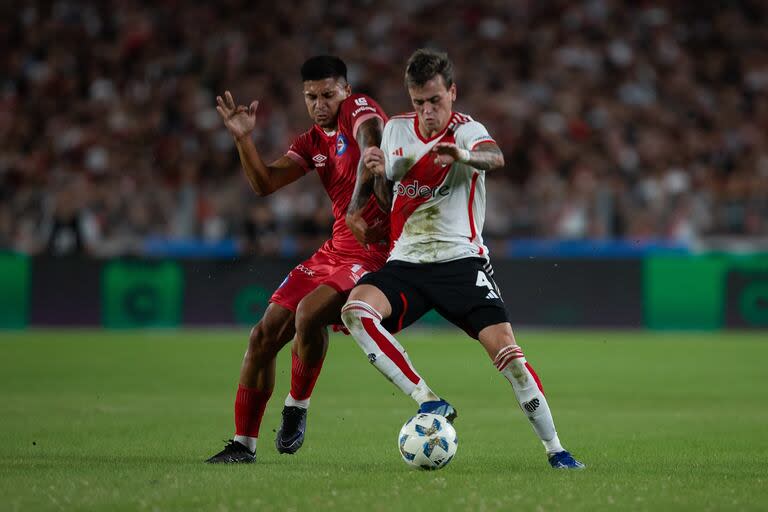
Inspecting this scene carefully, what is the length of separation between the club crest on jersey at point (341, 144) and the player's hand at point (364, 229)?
554 millimetres

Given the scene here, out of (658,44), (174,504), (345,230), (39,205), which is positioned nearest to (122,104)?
(39,205)

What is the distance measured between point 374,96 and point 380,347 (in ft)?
56.0

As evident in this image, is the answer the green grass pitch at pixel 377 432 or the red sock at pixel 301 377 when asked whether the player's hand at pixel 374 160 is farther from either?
the green grass pitch at pixel 377 432

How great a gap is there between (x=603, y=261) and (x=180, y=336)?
7182mm

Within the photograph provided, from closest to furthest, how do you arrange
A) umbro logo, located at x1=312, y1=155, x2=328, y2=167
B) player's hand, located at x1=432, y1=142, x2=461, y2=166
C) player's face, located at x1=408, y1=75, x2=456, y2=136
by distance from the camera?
player's hand, located at x1=432, y1=142, x2=461, y2=166 < player's face, located at x1=408, y1=75, x2=456, y2=136 < umbro logo, located at x1=312, y1=155, x2=328, y2=167

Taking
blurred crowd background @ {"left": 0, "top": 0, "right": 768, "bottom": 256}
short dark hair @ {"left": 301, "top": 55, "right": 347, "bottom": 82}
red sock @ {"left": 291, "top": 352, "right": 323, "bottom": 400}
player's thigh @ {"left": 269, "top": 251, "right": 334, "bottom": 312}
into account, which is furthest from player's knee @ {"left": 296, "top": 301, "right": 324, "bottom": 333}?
blurred crowd background @ {"left": 0, "top": 0, "right": 768, "bottom": 256}

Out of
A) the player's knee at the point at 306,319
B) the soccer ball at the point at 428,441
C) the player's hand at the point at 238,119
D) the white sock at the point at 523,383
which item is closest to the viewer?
the soccer ball at the point at 428,441

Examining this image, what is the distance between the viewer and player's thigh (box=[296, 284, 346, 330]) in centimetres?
740

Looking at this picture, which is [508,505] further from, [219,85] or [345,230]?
[219,85]

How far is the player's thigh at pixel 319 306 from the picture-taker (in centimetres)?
740

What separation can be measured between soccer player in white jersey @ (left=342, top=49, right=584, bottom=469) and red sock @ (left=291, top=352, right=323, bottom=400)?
0.89 metres

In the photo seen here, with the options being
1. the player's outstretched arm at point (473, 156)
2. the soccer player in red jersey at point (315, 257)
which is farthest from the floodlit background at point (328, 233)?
the player's outstretched arm at point (473, 156)

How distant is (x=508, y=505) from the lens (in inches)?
222

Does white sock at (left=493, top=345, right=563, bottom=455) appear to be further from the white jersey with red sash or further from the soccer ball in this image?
the white jersey with red sash
